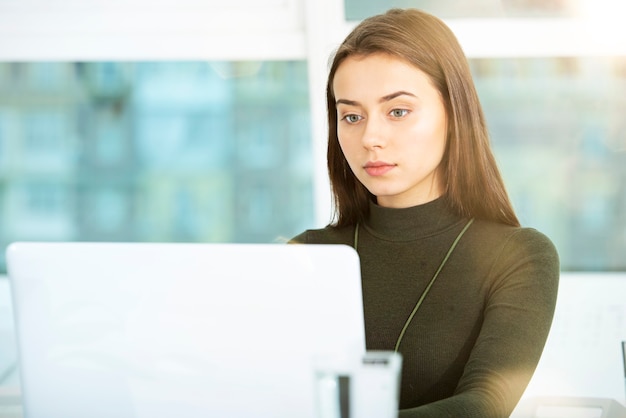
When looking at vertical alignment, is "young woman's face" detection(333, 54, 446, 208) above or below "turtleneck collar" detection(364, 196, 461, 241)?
above

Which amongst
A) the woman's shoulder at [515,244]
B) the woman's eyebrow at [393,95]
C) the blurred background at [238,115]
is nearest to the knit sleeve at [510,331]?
the woman's shoulder at [515,244]

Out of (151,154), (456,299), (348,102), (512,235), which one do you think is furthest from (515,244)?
(151,154)

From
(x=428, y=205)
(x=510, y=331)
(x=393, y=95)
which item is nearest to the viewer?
(x=510, y=331)

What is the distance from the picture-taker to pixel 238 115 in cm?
309

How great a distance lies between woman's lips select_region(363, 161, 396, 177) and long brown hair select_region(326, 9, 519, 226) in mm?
130

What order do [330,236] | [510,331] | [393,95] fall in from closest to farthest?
[510,331] → [393,95] → [330,236]

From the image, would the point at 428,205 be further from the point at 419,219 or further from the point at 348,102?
the point at 348,102

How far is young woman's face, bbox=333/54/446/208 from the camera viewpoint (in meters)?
1.46

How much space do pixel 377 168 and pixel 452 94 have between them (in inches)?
7.7

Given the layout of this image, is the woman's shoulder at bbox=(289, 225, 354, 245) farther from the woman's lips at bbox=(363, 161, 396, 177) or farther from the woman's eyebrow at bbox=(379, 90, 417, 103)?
the woman's eyebrow at bbox=(379, 90, 417, 103)

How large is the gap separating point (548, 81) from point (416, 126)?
151cm

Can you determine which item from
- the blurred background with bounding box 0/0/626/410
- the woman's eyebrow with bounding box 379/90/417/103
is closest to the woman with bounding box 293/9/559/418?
the woman's eyebrow with bounding box 379/90/417/103

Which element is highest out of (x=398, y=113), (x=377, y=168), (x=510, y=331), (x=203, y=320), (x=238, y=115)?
(x=238, y=115)

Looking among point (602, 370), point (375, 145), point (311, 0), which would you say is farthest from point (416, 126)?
point (602, 370)
